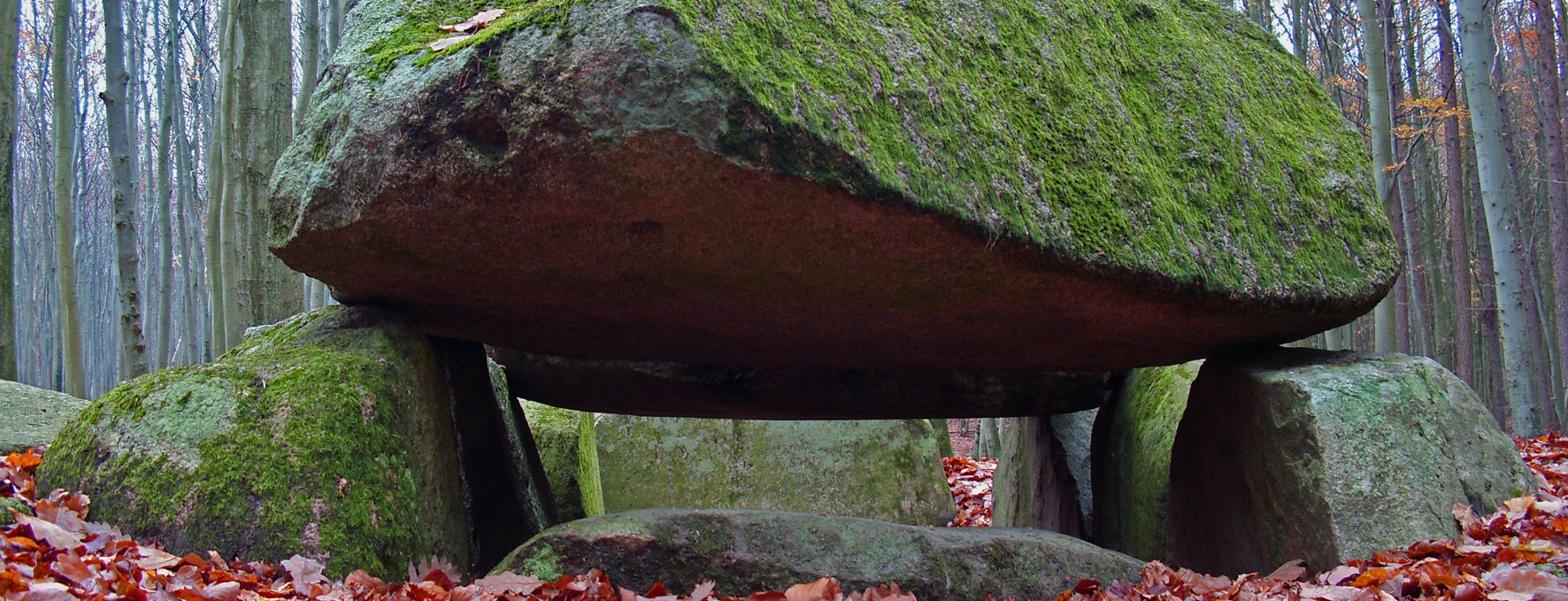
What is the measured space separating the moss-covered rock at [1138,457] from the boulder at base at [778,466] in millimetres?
1835

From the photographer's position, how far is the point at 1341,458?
3275 mm

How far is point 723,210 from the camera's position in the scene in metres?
2.58

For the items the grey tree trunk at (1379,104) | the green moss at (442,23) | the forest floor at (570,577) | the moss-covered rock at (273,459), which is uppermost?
the grey tree trunk at (1379,104)

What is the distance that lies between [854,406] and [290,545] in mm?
2863

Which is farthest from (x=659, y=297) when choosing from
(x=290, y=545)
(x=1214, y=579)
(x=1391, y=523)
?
(x=1391, y=523)

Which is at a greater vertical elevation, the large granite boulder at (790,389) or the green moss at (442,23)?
the green moss at (442,23)

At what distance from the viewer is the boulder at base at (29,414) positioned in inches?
154

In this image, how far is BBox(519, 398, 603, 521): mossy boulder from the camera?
534 centimetres

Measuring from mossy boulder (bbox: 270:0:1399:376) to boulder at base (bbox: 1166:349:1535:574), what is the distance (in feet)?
0.92

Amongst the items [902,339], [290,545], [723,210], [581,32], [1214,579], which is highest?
[581,32]

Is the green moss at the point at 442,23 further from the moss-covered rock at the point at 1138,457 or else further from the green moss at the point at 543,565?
the moss-covered rock at the point at 1138,457

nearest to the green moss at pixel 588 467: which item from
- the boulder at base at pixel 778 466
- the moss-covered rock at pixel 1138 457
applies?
the boulder at base at pixel 778 466

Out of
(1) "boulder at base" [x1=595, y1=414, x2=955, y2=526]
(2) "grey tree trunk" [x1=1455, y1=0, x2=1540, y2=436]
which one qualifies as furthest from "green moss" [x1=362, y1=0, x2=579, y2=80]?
(2) "grey tree trunk" [x1=1455, y1=0, x2=1540, y2=436]

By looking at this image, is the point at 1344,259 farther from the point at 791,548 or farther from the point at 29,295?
the point at 29,295
